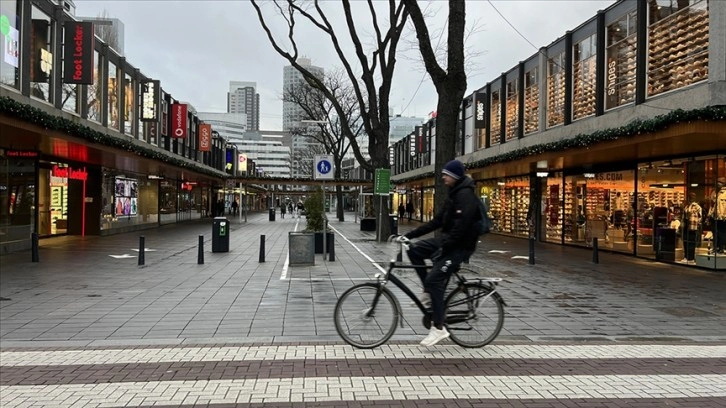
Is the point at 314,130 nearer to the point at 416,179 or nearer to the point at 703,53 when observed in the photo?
the point at 416,179

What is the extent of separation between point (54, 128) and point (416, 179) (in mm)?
26369

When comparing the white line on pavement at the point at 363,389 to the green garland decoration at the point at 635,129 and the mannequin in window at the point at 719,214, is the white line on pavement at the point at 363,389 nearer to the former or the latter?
the green garland decoration at the point at 635,129

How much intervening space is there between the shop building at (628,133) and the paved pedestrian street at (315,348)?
3601mm

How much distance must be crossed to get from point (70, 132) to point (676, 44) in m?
16.2

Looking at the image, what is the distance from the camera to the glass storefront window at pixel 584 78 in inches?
747

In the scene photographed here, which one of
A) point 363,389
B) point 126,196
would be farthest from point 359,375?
point 126,196

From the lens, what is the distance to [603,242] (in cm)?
1980

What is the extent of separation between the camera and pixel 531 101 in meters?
24.1

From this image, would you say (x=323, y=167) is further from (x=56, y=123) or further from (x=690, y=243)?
(x=690, y=243)

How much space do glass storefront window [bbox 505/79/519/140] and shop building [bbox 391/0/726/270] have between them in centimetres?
5

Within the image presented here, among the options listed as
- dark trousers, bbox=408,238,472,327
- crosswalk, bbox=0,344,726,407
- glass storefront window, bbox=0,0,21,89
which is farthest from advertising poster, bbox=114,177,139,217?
dark trousers, bbox=408,238,472,327

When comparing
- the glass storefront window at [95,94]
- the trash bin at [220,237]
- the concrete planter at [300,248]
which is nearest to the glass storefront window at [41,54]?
the glass storefront window at [95,94]

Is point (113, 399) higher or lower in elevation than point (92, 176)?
lower

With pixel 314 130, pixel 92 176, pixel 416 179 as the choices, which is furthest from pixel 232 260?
pixel 314 130
